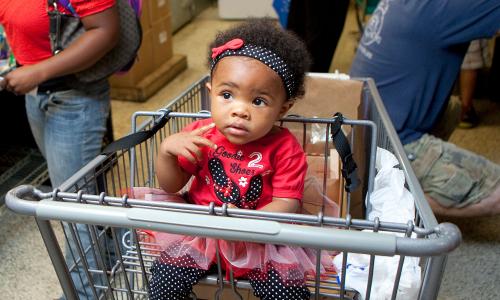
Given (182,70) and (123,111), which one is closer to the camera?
(123,111)

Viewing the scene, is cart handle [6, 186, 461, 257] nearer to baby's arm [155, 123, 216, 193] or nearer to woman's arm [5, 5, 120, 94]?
baby's arm [155, 123, 216, 193]

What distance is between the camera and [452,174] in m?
1.69

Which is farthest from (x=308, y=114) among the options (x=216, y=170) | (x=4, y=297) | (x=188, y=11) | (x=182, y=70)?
(x=188, y=11)

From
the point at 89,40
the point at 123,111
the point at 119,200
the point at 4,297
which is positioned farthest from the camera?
the point at 123,111

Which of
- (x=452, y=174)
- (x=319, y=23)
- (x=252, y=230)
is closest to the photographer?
(x=252, y=230)

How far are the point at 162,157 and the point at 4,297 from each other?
1.07 meters

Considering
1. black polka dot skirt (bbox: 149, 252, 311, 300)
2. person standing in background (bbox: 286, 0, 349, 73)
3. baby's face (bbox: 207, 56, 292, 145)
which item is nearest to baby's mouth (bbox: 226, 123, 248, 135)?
→ baby's face (bbox: 207, 56, 292, 145)

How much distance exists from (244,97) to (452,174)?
1063mm

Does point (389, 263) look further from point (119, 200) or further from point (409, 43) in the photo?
point (409, 43)

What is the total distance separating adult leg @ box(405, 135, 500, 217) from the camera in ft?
5.55

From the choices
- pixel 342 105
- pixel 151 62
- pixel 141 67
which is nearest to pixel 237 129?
pixel 342 105

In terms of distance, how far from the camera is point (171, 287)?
35.2 inches

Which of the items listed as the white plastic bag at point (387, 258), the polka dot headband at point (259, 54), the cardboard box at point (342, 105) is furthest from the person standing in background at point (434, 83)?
the polka dot headband at point (259, 54)

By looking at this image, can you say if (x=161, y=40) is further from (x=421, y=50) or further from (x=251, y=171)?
(x=251, y=171)
